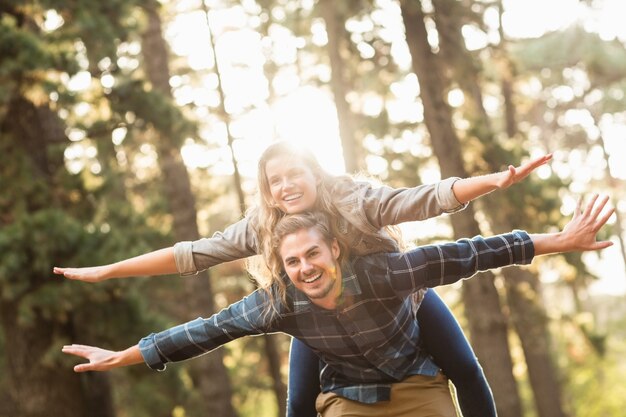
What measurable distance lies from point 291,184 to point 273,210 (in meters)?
0.17

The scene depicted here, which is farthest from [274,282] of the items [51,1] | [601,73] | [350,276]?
[601,73]

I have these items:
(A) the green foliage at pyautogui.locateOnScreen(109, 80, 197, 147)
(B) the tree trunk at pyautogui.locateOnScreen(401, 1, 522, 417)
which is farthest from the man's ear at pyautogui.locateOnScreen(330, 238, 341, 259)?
(B) the tree trunk at pyautogui.locateOnScreen(401, 1, 522, 417)

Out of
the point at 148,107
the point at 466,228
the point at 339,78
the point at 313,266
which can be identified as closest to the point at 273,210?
the point at 313,266

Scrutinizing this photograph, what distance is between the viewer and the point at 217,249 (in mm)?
4609

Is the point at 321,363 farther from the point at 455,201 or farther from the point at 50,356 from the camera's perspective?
the point at 50,356

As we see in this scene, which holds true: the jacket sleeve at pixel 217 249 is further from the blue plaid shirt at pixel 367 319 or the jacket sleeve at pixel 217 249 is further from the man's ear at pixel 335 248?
the man's ear at pixel 335 248

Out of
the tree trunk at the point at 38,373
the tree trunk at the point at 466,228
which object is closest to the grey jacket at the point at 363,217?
the tree trunk at the point at 38,373

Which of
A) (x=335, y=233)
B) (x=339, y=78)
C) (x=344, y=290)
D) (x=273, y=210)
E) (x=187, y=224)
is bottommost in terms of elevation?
(x=344, y=290)

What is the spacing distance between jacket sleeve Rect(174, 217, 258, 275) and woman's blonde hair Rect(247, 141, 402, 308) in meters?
0.07

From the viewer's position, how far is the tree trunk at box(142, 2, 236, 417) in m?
14.2

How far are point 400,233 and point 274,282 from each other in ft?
2.45

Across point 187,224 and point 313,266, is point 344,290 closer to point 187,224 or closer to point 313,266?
point 313,266

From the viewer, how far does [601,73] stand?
24.8 meters

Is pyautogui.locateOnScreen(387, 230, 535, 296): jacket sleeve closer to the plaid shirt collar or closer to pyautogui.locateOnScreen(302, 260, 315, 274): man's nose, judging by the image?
the plaid shirt collar
